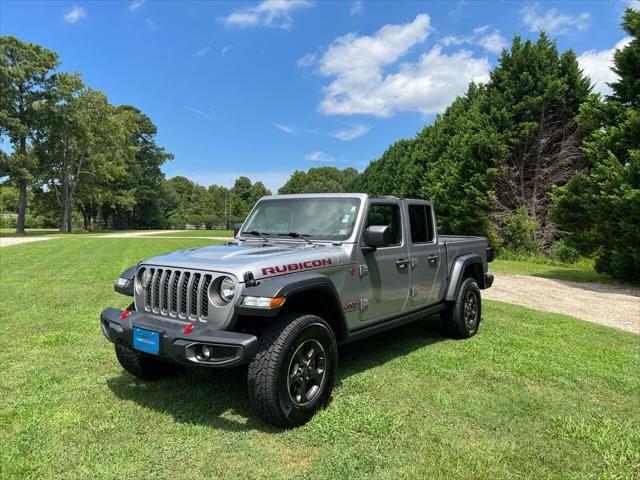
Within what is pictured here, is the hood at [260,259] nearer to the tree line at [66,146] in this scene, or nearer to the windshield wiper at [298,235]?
the windshield wiper at [298,235]

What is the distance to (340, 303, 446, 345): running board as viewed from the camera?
167 inches

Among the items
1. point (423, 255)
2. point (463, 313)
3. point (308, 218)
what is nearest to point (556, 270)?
point (463, 313)

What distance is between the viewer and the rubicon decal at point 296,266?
354 cm

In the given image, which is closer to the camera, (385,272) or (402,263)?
(385,272)

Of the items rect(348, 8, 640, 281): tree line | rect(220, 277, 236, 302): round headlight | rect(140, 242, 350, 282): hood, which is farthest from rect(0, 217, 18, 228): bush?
rect(220, 277, 236, 302): round headlight

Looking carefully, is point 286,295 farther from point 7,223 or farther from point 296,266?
point 7,223

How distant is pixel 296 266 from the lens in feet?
12.2

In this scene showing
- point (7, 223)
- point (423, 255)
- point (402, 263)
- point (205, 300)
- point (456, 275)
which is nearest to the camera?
point (205, 300)

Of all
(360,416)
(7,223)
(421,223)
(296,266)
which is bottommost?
(360,416)

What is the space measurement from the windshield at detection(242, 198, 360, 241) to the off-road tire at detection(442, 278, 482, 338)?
222cm

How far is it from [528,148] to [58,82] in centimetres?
3911

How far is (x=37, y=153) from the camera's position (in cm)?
4103

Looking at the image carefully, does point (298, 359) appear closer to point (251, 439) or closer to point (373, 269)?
point (251, 439)

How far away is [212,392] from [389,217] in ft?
8.41
